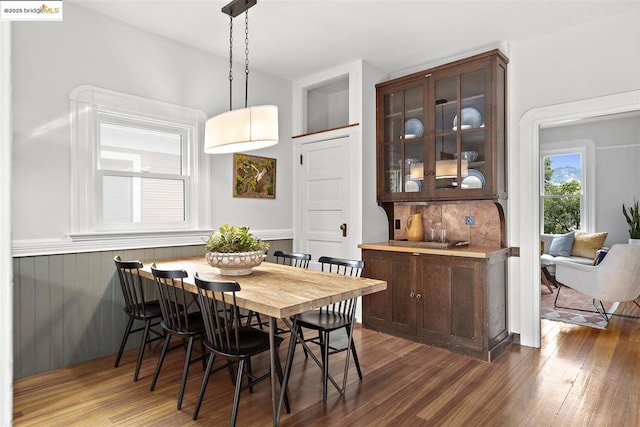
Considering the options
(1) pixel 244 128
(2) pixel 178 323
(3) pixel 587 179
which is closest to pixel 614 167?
(3) pixel 587 179

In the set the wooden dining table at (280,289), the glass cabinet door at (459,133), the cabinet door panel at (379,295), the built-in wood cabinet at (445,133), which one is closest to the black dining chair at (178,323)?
the wooden dining table at (280,289)

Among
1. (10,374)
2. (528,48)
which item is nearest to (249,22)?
(528,48)

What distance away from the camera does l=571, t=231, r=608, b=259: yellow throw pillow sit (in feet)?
19.7

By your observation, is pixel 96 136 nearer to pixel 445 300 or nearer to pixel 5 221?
pixel 5 221

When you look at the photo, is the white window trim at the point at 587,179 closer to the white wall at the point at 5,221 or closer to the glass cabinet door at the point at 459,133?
the glass cabinet door at the point at 459,133

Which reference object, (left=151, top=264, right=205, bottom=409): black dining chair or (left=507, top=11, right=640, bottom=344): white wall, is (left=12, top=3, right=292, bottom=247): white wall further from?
(left=507, top=11, right=640, bottom=344): white wall

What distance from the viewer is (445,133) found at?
12.1 feet

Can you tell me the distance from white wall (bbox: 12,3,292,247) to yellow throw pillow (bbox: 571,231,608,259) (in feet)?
18.1

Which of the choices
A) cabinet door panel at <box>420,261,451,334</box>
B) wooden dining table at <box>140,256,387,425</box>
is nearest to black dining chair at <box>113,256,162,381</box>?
wooden dining table at <box>140,256,387,425</box>

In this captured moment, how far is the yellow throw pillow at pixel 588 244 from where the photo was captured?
600 centimetres

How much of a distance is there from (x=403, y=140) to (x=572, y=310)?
9.71 feet

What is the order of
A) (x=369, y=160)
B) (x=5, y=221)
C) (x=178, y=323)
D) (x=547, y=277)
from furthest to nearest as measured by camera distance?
(x=547, y=277)
(x=369, y=160)
(x=178, y=323)
(x=5, y=221)

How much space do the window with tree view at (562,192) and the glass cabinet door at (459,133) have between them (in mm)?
4190

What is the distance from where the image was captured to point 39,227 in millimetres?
2848
